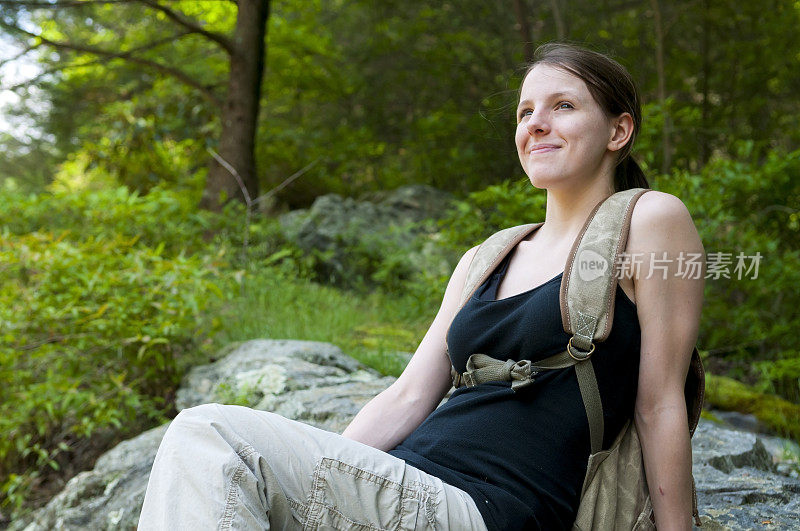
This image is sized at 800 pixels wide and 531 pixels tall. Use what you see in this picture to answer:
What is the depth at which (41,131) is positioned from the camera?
42.9 ft

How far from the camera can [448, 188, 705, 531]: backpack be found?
1.73 m

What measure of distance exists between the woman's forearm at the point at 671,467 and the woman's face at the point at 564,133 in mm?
672

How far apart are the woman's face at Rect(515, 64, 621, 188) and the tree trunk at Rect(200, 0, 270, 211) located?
5.90m

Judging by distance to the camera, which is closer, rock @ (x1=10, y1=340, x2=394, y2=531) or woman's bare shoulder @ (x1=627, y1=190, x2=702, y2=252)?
woman's bare shoulder @ (x1=627, y1=190, x2=702, y2=252)

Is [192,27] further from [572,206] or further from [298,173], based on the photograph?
[572,206]

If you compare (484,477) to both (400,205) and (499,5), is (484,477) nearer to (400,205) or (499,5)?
(400,205)

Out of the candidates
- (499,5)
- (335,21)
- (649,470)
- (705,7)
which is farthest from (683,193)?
(335,21)

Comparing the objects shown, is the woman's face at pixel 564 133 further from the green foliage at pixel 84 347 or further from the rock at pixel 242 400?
the green foliage at pixel 84 347

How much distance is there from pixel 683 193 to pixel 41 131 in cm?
1168

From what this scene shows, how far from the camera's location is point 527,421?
1.78m

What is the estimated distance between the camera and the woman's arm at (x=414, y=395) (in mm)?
2092

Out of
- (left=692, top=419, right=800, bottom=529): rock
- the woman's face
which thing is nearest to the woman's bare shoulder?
the woman's face

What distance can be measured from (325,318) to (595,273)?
11.4 ft

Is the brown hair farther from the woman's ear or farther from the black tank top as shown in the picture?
the black tank top
